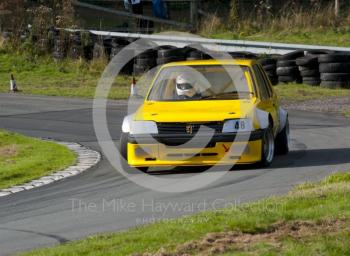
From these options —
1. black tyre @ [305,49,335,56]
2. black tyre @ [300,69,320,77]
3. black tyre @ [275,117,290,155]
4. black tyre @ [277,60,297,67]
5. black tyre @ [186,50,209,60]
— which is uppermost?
black tyre @ [305,49,335,56]

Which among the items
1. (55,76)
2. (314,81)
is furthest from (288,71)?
(55,76)

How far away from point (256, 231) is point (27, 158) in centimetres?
817

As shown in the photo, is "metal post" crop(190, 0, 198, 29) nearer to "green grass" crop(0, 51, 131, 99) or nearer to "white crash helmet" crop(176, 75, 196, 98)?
"green grass" crop(0, 51, 131, 99)

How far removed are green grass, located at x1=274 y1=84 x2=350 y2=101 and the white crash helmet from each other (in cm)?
1021

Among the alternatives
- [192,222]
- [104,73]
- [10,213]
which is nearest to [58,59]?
[104,73]

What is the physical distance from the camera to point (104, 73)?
99.8 feet

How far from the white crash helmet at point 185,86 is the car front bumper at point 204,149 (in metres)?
1.32

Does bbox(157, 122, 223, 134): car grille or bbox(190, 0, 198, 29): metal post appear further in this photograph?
bbox(190, 0, 198, 29): metal post

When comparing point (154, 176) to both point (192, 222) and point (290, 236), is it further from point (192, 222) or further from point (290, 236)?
point (290, 236)

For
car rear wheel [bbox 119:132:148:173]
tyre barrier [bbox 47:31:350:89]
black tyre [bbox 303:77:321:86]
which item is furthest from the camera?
black tyre [bbox 303:77:321:86]

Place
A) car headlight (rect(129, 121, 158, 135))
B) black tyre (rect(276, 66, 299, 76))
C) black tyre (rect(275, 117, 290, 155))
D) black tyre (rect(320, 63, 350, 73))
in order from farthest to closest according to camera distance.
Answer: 1. black tyre (rect(276, 66, 299, 76))
2. black tyre (rect(320, 63, 350, 73))
3. black tyre (rect(275, 117, 290, 155))
4. car headlight (rect(129, 121, 158, 135))

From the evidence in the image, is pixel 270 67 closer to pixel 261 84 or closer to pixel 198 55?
pixel 198 55

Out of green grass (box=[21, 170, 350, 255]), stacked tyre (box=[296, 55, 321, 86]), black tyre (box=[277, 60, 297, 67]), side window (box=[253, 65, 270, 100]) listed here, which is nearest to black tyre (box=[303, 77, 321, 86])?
stacked tyre (box=[296, 55, 321, 86])

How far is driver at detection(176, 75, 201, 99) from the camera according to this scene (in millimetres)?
14151
